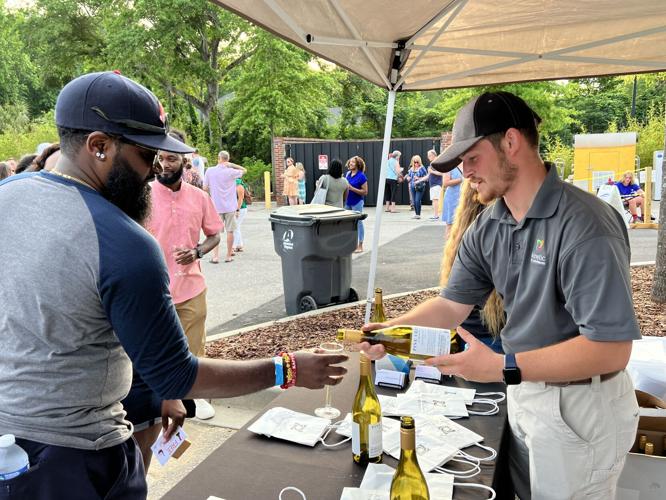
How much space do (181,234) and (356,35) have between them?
5.88 ft

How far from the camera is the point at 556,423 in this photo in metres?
1.71

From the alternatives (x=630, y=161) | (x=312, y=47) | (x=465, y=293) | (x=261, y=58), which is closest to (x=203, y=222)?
(x=312, y=47)

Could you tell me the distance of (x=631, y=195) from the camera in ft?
45.9

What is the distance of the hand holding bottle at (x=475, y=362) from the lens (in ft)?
5.43

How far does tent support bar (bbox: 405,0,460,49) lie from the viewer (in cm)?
333

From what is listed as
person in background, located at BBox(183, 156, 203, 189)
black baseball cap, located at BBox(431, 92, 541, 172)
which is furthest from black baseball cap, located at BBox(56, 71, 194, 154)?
person in background, located at BBox(183, 156, 203, 189)

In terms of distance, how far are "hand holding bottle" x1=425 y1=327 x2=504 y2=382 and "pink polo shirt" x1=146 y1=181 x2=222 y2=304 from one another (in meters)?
2.42

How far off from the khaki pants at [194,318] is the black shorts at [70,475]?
219cm

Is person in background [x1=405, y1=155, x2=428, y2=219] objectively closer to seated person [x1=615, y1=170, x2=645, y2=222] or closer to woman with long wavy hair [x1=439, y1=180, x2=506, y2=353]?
seated person [x1=615, y1=170, x2=645, y2=222]

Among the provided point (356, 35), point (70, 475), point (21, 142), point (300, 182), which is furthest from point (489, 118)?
point (21, 142)

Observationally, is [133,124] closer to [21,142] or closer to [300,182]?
[300,182]

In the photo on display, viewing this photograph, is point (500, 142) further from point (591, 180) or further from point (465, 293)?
point (591, 180)

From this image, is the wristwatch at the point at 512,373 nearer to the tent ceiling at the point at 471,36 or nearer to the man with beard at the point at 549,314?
the man with beard at the point at 549,314

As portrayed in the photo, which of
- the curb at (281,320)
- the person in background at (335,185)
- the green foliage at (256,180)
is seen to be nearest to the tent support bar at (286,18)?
the curb at (281,320)
